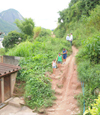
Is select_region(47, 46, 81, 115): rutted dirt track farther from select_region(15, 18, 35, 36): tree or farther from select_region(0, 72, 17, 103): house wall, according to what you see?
select_region(15, 18, 35, 36): tree

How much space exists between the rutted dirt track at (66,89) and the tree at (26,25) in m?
14.4

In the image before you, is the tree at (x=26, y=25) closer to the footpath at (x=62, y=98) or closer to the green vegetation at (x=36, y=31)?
the green vegetation at (x=36, y=31)

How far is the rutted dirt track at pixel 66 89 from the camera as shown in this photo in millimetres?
5096

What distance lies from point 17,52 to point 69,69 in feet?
16.3

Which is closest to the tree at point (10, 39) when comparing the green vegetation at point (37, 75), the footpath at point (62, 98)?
the green vegetation at point (37, 75)

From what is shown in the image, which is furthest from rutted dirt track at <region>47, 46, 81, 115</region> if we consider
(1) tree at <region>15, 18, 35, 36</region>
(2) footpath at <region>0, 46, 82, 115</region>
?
(1) tree at <region>15, 18, 35, 36</region>

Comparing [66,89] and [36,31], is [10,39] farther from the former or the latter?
[66,89]

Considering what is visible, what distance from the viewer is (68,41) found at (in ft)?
39.5

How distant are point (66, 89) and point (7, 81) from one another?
12.2 feet

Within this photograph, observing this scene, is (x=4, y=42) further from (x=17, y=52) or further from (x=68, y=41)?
(x=68, y=41)

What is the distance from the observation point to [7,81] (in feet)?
22.7

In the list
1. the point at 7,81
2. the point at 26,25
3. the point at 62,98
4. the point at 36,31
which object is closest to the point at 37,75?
the point at 7,81

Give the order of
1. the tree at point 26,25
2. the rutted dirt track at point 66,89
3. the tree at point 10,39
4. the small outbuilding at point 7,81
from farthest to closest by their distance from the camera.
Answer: the tree at point 26,25 → the tree at point 10,39 → the small outbuilding at point 7,81 → the rutted dirt track at point 66,89

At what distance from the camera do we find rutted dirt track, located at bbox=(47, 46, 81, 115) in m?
5.10
